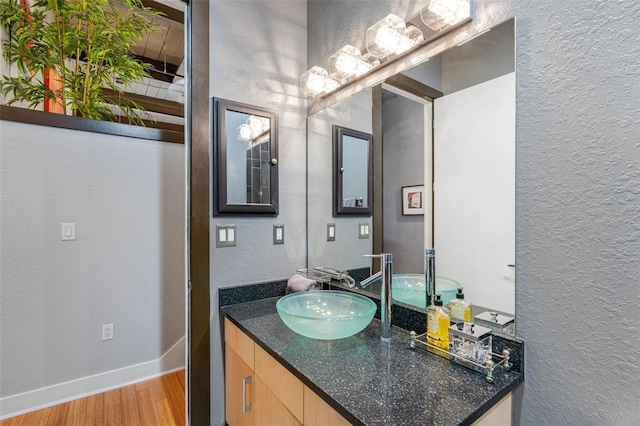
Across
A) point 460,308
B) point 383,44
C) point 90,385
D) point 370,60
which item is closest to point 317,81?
point 370,60

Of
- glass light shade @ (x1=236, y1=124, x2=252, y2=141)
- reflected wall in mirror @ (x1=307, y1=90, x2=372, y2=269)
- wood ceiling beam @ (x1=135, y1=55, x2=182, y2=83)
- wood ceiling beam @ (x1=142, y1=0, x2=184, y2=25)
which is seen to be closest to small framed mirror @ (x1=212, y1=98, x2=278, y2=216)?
glass light shade @ (x1=236, y1=124, x2=252, y2=141)

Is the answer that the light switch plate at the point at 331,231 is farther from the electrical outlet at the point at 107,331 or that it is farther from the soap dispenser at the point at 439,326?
the electrical outlet at the point at 107,331

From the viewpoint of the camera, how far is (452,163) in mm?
1190

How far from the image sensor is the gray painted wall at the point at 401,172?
1.33 metres

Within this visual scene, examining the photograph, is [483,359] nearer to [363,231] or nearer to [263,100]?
[363,231]

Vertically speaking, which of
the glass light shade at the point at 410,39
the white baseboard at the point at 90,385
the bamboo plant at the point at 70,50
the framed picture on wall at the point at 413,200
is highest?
the bamboo plant at the point at 70,50

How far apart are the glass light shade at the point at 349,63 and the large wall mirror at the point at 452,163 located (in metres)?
0.11

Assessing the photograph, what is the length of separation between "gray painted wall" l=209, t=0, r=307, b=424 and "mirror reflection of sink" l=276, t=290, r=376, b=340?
0.33 meters

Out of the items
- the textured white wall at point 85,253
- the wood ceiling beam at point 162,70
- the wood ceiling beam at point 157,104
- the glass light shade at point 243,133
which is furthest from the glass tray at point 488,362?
the wood ceiling beam at point 162,70

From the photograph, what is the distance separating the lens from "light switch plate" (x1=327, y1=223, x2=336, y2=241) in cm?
180

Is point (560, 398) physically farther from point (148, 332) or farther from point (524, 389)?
point (148, 332)

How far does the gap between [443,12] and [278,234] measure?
1318mm

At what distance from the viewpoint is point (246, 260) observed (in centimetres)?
170

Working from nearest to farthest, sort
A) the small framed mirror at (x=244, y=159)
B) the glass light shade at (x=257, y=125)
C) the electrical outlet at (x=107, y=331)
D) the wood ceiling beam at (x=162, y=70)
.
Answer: the small framed mirror at (x=244, y=159) → the glass light shade at (x=257, y=125) → the electrical outlet at (x=107, y=331) → the wood ceiling beam at (x=162, y=70)
